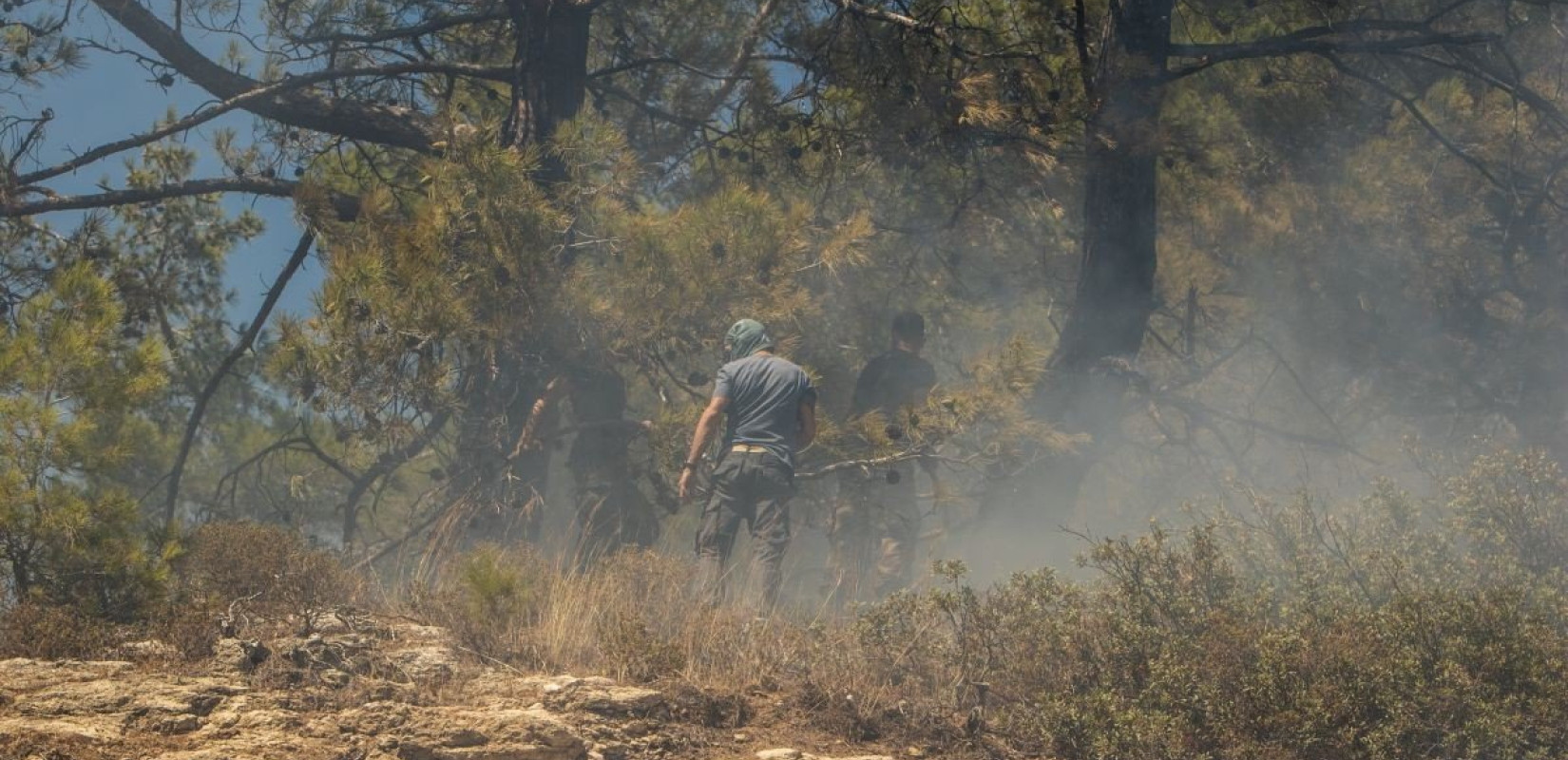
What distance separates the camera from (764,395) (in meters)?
7.88

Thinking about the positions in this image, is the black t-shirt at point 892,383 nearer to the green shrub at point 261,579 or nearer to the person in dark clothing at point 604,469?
the person in dark clothing at point 604,469

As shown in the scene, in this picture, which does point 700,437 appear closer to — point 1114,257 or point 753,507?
point 753,507

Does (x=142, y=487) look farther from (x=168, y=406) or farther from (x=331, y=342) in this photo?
(x=331, y=342)

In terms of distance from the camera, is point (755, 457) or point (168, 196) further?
point (168, 196)

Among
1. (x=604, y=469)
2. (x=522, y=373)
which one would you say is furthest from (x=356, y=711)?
(x=604, y=469)

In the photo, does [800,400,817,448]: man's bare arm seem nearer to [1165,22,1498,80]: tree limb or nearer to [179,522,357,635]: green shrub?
[179,522,357,635]: green shrub

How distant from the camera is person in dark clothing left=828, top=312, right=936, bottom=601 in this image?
30.3 ft

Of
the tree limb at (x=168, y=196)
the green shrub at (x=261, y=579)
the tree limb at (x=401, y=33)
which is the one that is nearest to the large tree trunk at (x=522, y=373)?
the tree limb at (x=401, y=33)

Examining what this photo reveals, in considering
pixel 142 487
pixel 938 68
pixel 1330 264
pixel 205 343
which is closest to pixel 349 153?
pixel 205 343

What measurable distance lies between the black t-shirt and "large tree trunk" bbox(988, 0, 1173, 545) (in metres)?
1.01

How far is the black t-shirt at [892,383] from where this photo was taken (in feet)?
30.5

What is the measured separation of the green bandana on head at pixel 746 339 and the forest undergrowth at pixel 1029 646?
1.73m

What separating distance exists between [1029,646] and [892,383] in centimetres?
396

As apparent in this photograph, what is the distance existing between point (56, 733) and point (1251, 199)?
10841 millimetres
